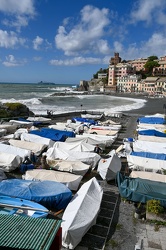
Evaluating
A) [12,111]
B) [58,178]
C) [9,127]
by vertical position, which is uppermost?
[12,111]

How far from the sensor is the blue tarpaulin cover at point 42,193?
37.5 ft

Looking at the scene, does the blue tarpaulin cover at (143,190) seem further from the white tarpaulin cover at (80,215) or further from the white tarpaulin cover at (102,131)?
the white tarpaulin cover at (102,131)

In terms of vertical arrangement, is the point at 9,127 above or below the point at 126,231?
above

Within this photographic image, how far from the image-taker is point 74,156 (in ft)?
58.9

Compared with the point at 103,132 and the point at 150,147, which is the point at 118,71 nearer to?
the point at 103,132

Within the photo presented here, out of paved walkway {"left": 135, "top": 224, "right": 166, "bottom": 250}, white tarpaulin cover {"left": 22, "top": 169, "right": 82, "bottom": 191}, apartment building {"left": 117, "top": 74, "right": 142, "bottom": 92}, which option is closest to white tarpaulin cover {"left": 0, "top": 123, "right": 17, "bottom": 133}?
white tarpaulin cover {"left": 22, "top": 169, "right": 82, "bottom": 191}

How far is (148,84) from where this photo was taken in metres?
131

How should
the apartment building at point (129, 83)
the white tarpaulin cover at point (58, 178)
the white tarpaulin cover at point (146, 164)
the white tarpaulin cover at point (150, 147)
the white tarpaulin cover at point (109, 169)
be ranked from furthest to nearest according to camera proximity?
the apartment building at point (129, 83)
the white tarpaulin cover at point (150, 147)
the white tarpaulin cover at point (146, 164)
the white tarpaulin cover at point (109, 169)
the white tarpaulin cover at point (58, 178)

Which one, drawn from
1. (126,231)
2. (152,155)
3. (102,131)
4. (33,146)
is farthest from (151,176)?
(102,131)

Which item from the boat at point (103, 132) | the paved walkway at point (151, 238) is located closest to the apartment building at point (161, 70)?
the boat at point (103, 132)

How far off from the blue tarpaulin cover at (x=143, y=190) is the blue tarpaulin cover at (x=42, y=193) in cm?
336

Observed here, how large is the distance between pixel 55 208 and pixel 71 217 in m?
2.53

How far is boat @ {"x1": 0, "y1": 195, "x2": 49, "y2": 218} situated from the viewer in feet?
33.7

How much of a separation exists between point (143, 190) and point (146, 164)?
179 inches
